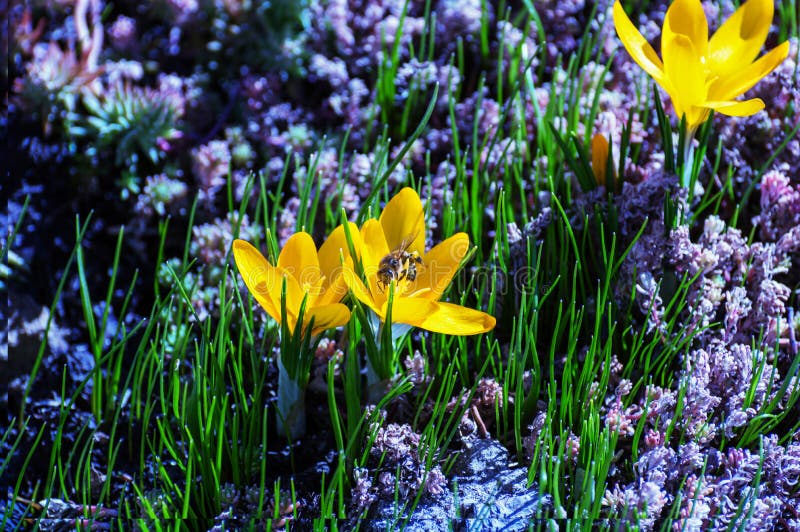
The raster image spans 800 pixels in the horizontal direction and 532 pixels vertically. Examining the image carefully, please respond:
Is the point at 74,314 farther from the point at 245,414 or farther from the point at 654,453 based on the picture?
the point at 654,453

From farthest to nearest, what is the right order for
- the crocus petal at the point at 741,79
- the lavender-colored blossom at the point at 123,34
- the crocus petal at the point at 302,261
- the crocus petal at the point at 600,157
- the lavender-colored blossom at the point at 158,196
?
the lavender-colored blossom at the point at 123,34 < the lavender-colored blossom at the point at 158,196 < the crocus petal at the point at 600,157 < the crocus petal at the point at 741,79 < the crocus petal at the point at 302,261

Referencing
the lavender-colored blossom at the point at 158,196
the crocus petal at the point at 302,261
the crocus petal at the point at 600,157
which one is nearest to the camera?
the crocus petal at the point at 302,261

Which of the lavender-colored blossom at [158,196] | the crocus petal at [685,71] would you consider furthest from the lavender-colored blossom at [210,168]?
the crocus petal at [685,71]

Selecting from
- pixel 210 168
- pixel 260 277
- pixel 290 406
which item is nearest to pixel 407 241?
pixel 260 277

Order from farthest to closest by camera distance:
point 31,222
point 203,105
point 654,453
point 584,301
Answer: point 203,105 < point 31,222 < point 584,301 < point 654,453

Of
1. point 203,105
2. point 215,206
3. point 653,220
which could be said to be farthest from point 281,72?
point 653,220

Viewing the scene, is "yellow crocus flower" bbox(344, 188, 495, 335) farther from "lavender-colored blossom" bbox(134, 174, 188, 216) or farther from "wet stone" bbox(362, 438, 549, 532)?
"lavender-colored blossom" bbox(134, 174, 188, 216)

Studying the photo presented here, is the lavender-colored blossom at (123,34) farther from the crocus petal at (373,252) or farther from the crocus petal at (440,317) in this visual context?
the crocus petal at (440,317)
